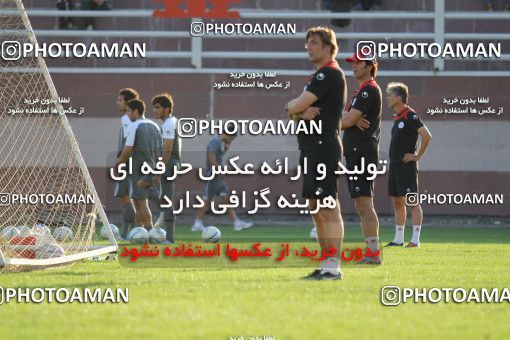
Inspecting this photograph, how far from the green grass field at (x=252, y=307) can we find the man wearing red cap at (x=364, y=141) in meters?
0.52

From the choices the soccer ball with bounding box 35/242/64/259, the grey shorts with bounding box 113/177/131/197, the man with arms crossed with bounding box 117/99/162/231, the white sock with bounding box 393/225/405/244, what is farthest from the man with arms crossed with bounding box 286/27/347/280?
the grey shorts with bounding box 113/177/131/197

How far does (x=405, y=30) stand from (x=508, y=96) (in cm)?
316

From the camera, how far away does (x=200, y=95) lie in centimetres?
2588

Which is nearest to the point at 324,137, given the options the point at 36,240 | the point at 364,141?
the point at 364,141

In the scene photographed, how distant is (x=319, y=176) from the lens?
10.3 meters

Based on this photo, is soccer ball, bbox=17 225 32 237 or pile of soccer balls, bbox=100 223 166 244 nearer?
soccer ball, bbox=17 225 32 237

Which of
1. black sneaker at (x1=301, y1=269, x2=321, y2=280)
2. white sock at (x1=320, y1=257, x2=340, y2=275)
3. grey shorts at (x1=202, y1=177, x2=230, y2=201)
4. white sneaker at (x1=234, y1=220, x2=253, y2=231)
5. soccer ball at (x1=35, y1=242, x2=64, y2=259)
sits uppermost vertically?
white sock at (x1=320, y1=257, x2=340, y2=275)

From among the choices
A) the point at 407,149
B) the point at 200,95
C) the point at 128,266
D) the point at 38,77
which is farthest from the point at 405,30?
the point at 128,266

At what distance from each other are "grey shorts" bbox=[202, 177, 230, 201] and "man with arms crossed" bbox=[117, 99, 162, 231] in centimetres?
499

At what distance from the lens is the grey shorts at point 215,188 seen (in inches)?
855

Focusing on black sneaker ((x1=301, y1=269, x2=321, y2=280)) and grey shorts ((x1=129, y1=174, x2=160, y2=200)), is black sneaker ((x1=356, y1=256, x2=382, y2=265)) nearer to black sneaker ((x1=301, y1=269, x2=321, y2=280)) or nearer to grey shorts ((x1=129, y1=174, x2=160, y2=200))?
black sneaker ((x1=301, y1=269, x2=321, y2=280))

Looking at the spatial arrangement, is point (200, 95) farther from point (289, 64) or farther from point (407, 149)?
point (407, 149)

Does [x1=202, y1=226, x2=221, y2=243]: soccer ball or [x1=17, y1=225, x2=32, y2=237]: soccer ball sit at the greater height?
[x1=17, y1=225, x2=32, y2=237]: soccer ball

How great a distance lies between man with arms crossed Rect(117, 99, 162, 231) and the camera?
53.1 ft
